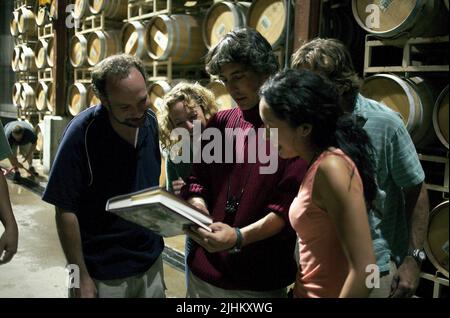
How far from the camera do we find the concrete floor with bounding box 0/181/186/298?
413cm

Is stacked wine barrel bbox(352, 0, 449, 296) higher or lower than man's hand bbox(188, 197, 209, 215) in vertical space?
higher

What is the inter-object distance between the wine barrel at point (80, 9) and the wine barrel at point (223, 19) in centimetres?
360

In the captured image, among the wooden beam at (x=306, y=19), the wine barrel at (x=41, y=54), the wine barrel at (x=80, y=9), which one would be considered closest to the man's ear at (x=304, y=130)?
the wooden beam at (x=306, y=19)

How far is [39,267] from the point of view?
4.70m

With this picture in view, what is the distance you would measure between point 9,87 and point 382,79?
519 inches

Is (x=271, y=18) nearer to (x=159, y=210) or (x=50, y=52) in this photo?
(x=159, y=210)

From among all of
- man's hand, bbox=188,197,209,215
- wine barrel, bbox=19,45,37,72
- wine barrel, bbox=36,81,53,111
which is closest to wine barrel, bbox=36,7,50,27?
wine barrel, bbox=19,45,37,72

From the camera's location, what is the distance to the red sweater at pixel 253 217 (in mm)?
1751

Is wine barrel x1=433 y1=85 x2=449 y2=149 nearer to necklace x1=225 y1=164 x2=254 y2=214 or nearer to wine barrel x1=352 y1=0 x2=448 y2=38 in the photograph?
wine barrel x1=352 y1=0 x2=448 y2=38

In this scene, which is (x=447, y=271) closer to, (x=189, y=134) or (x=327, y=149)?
(x=189, y=134)

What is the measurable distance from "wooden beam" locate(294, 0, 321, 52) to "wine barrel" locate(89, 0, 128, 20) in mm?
4129

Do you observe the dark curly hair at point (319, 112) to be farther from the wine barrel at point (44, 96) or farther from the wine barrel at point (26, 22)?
the wine barrel at point (26, 22)

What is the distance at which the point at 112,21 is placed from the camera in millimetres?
7535
